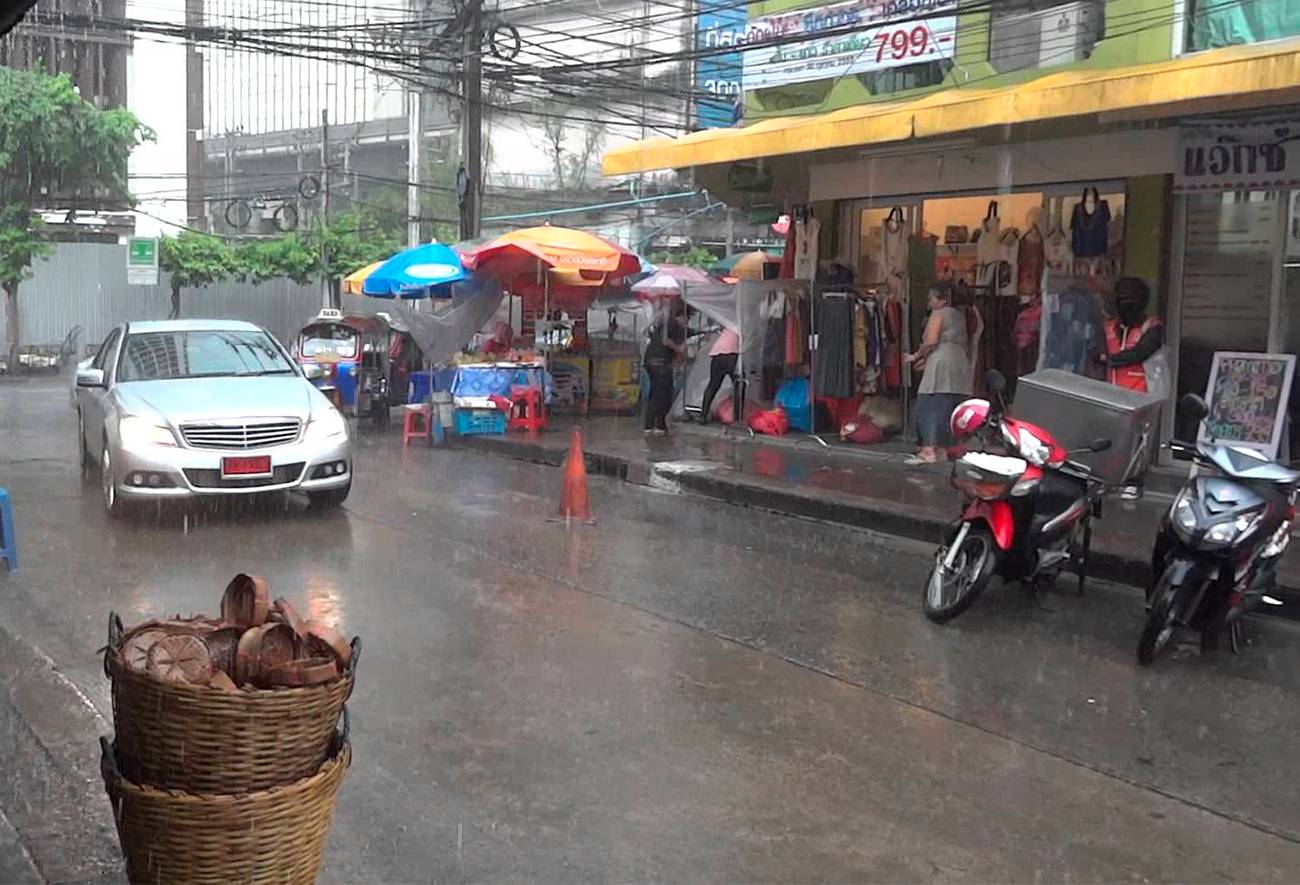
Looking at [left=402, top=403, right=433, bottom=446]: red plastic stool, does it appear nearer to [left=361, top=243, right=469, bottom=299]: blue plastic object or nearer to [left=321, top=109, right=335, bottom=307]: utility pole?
[left=361, top=243, right=469, bottom=299]: blue plastic object

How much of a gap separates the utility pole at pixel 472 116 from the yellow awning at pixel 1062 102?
5734 mm

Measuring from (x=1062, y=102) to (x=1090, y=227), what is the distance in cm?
223

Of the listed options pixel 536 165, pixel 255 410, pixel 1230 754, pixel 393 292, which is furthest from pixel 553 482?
pixel 536 165

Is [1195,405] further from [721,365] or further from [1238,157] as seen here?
[721,365]

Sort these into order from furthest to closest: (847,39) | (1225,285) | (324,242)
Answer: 1. (324,242)
2. (847,39)
3. (1225,285)

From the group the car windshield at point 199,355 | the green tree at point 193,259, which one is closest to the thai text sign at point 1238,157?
the car windshield at point 199,355

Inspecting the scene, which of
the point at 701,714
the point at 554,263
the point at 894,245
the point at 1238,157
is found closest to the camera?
the point at 701,714

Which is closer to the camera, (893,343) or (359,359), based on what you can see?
(893,343)

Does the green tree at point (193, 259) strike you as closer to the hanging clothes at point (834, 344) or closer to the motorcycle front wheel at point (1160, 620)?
the hanging clothes at point (834, 344)

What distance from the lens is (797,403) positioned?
609 inches

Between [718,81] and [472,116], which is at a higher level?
[718,81]

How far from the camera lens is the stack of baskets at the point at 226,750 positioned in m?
2.93

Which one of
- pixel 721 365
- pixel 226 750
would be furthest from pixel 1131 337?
pixel 226 750

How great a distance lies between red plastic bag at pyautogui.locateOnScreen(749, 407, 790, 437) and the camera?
15.4m
